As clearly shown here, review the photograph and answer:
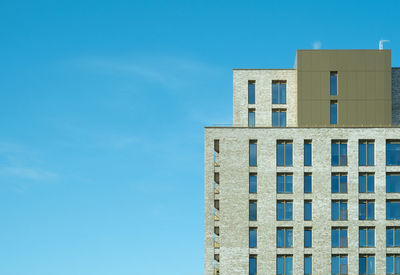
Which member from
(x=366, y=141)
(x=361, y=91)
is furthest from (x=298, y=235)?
(x=361, y=91)

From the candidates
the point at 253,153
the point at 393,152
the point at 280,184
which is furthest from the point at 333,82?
the point at 280,184

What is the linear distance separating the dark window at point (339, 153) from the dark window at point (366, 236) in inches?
277

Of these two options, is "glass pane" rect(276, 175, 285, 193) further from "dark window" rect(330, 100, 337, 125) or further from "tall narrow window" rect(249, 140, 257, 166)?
"dark window" rect(330, 100, 337, 125)

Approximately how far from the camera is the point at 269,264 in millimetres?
63094

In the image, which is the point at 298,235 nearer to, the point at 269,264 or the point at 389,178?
the point at 269,264

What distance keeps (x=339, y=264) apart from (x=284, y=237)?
6.02 metres

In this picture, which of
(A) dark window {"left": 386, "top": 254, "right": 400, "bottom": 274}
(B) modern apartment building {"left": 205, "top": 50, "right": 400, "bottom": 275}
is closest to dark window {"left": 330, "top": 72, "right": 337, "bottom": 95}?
(B) modern apartment building {"left": 205, "top": 50, "right": 400, "bottom": 275}

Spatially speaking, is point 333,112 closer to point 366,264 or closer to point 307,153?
point 307,153

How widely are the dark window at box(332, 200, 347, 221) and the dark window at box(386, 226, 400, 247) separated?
181 inches

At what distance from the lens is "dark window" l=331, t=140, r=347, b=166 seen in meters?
64.8

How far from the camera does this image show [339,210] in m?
63.9

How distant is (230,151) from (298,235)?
1101 cm

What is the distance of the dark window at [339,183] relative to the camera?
64.3 m

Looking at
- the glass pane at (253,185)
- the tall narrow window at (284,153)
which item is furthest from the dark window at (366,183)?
the glass pane at (253,185)
